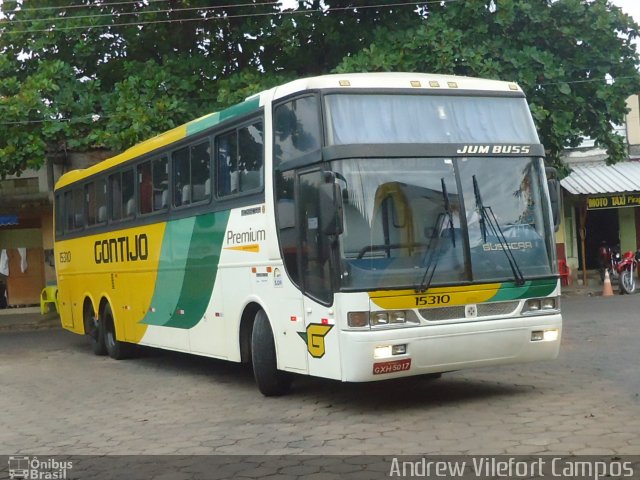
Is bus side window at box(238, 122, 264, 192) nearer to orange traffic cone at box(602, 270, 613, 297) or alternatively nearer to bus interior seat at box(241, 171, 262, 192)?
bus interior seat at box(241, 171, 262, 192)

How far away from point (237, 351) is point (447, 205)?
333cm

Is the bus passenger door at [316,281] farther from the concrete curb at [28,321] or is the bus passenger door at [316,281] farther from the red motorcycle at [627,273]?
the red motorcycle at [627,273]

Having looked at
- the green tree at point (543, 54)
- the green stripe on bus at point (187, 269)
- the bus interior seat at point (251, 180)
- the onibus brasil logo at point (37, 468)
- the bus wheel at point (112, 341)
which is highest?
the green tree at point (543, 54)

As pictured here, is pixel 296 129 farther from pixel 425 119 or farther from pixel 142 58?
pixel 142 58

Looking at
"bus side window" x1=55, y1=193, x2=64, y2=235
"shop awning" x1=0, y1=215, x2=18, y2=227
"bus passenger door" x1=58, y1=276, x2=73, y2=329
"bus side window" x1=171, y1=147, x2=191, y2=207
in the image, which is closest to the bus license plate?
"bus side window" x1=171, y1=147, x2=191, y2=207

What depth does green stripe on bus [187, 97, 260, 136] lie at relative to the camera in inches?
405

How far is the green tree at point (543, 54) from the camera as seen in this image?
59.7ft

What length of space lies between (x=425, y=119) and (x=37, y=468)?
4.82 m

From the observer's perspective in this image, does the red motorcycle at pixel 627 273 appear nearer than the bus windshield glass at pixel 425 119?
No

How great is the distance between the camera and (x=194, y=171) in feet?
38.9

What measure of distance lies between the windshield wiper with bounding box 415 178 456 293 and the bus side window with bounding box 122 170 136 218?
661cm

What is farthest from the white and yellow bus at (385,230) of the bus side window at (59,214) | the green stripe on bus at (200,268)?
the bus side window at (59,214)

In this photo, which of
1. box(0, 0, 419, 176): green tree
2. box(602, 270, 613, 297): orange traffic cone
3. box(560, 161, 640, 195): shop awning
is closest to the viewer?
box(0, 0, 419, 176): green tree

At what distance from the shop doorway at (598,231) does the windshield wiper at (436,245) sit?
20.6 meters
